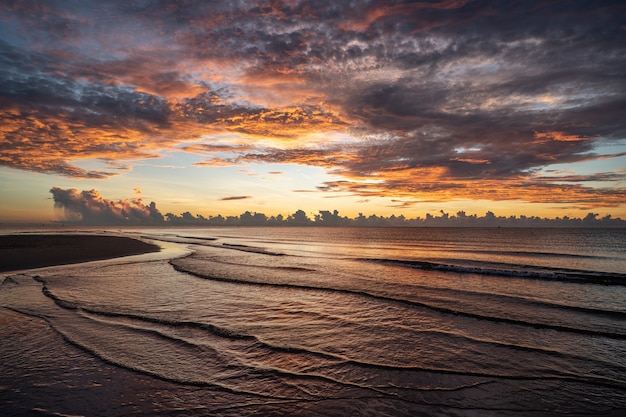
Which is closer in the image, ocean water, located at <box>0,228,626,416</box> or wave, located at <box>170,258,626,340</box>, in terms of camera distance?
ocean water, located at <box>0,228,626,416</box>

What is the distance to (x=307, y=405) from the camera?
694 cm

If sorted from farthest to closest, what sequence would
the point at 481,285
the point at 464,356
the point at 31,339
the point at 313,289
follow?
the point at 481,285 → the point at 313,289 → the point at 31,339 → the point at 464,356

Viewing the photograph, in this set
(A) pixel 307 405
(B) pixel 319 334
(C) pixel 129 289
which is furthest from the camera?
(C) pixel 129 289

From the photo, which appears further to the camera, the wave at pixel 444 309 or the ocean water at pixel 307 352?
the wave at pixel 444 309

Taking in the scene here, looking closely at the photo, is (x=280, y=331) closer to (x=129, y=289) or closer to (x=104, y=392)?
(x=104, y=392)

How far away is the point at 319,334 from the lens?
468 inches

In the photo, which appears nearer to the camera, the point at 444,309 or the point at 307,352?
the point at 307,352

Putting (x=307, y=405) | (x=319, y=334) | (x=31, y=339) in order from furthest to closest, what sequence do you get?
1. (x=319, y=334)
2. (x=31, y=339)
3. (x=307, y=405)

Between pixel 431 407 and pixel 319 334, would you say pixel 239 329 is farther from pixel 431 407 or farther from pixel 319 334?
pixel 431 407

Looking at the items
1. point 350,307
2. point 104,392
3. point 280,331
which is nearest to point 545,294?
point 350,307

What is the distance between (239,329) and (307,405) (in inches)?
232

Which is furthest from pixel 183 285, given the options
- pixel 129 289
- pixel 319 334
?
pixel 319 334

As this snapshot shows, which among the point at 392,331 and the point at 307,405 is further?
the point at 392,331

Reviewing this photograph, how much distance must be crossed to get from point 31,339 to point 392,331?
12.8 metres
